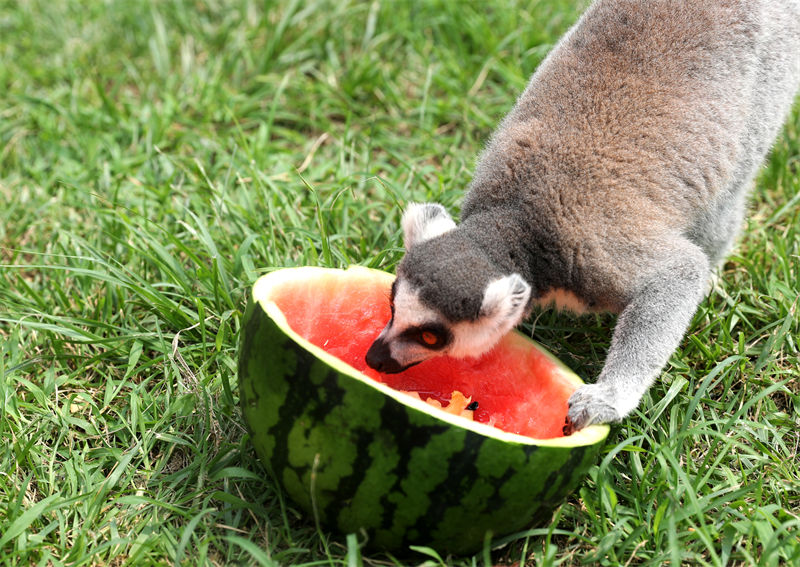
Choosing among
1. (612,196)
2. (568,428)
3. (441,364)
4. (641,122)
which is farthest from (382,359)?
(641,122)

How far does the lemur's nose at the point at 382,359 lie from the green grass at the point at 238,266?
602 millimetres

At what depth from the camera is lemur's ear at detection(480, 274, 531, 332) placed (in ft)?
10.2

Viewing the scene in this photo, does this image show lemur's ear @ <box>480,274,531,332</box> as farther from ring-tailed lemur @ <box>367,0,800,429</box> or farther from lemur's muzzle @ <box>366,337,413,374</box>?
lemur's muzzle @ <box>366,337,413,374</box>

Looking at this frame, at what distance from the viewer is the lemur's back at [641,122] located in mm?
3490

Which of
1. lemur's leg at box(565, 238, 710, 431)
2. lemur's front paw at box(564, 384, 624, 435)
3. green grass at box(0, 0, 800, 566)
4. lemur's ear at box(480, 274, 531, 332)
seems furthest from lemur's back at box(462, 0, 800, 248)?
lemur's front paw at box(564, 384, 624, 435)

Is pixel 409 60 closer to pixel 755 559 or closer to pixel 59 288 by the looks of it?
pixel 59 288

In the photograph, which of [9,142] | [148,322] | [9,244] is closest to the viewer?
[148,322]

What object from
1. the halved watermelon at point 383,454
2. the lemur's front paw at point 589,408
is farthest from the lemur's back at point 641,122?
the halved watermelon at point 383,454

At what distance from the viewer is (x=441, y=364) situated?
348cm

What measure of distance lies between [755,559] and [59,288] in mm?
3296

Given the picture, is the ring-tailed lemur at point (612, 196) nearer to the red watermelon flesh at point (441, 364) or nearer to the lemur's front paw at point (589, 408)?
the lemur's front paw at point (589, 408)

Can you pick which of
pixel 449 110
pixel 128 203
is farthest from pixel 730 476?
pixel 128 203

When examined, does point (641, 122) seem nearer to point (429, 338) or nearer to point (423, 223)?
point (423, 223)

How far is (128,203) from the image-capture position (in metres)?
4.63
